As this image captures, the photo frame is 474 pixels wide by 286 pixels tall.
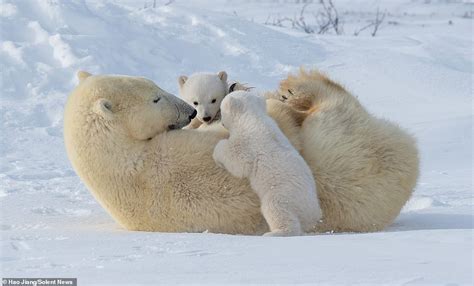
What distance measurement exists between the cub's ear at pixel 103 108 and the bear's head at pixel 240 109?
560 mm

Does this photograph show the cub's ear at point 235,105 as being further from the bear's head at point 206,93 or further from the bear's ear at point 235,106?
the bear's head at point 206,93

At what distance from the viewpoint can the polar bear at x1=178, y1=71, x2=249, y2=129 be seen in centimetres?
577

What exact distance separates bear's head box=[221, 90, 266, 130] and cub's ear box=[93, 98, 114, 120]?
56 cm

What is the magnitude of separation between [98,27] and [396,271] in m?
8.04

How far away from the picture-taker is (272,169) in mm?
4484

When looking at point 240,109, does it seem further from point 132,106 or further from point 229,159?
point 132,106

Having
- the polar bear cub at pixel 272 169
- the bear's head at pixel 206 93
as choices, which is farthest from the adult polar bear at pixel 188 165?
the bear's head at pixel 206 93

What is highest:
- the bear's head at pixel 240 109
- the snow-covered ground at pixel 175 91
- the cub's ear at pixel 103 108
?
the bear's head at pixel 240 109

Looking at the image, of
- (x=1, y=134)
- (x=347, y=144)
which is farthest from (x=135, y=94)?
(x=1, y=134)

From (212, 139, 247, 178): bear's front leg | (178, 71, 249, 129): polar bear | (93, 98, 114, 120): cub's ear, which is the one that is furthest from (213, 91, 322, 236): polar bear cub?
(178, 71, 249, 129): polar bear

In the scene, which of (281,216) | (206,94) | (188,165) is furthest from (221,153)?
(206,94)

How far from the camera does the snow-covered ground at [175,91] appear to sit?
3.39 m

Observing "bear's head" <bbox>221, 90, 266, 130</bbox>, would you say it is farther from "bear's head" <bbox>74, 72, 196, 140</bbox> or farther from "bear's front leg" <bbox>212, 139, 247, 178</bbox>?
"bear's head" <bbox>74, 72, 196, 140</bbox>

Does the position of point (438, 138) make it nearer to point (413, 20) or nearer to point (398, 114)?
point (398, 114)
